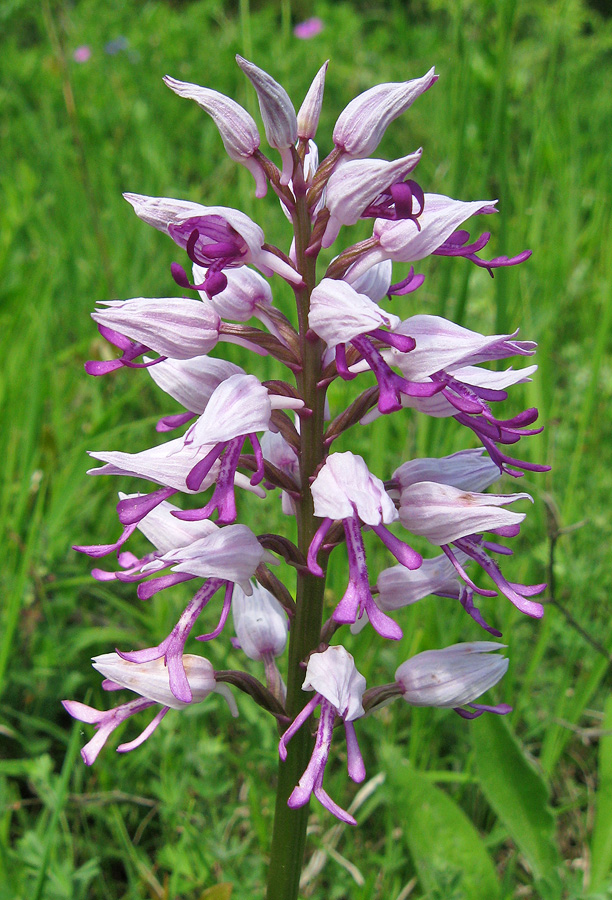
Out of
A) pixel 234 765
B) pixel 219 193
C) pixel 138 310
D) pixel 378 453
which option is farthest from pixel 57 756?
pixel 219 193

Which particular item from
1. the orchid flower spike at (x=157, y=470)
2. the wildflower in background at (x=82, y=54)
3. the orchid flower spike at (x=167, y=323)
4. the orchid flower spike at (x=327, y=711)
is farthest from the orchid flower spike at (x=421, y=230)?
the wildflower in background at (x=82, y=54)

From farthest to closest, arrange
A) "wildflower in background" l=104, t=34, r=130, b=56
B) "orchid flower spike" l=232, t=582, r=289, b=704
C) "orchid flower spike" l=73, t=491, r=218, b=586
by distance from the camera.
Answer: "wildflower in background" l=104, t=34, r=130, b=56
"orchid flower spike" l=232, t=582, r=289, b=704
"orchid flower spike" l=73, t=491, r=218, b=586

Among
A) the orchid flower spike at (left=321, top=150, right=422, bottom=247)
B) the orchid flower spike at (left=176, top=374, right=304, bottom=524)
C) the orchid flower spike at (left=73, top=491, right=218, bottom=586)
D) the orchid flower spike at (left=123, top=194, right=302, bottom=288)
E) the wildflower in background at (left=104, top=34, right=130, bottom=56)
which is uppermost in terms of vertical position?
the wildflower in background at (left=104, top=34, right=130, bottom=56)

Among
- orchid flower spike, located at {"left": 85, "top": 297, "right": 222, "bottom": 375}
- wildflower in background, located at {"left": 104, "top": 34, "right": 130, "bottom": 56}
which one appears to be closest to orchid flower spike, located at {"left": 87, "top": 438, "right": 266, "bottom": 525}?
orchid flower spike, located at {"left": 85, "top": 297, "right": 222, "bottom": 375}

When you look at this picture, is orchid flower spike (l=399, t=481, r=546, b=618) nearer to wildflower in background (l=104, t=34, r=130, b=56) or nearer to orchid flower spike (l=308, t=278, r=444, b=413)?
orchid flower spike (l=308, t=278, r=444, b=413)

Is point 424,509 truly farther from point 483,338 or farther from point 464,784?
point 464,784

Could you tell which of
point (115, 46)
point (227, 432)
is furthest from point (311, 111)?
point (115, 46)

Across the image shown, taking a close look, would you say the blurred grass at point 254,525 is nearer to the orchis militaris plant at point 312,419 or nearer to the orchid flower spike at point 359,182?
the orchis militaris plant at point 312,419
